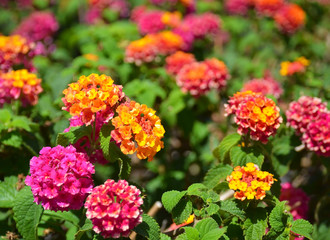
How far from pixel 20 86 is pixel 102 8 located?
87.3 inches

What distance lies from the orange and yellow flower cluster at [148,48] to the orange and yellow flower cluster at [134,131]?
4.56 ft

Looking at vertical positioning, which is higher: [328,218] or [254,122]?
[254,122]

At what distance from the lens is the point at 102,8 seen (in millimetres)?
4148

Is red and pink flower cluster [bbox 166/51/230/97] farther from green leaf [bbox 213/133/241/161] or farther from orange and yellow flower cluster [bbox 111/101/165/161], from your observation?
orange and yellow flower cluster [bbox 111/101/165/161]

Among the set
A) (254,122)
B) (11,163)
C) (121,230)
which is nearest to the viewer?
(121,230)

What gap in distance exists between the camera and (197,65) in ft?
9.25

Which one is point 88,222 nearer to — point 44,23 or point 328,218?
point 328,218

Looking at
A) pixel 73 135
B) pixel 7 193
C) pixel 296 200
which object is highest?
pixel 73 135

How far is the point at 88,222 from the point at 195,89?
56.2 inches

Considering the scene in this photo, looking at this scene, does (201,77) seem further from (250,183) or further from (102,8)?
(102,8)

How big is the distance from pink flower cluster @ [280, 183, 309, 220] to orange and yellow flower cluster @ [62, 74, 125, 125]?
1.31m

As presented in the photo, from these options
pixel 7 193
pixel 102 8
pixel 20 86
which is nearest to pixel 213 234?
pixel 7 193

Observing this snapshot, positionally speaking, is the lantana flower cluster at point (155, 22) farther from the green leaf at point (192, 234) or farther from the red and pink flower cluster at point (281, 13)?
the green leaf at point (192, 234)

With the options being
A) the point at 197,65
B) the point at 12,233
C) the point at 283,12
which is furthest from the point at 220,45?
the point at 12,233
